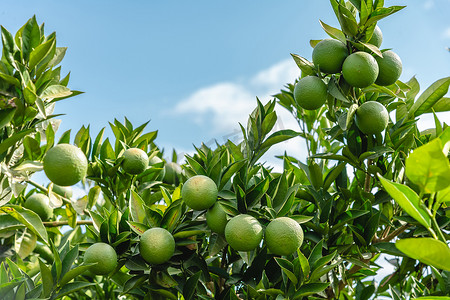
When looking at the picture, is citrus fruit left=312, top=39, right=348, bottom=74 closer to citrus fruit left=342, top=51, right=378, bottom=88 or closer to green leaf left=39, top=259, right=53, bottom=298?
citrus fruit left=342, top=51, right=378, bottom=88

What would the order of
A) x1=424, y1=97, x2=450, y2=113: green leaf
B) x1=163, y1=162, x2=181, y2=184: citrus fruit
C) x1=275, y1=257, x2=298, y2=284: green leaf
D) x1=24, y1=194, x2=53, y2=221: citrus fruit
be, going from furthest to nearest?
x1=163, y1=162, x2=181, y2=184: citrus fruit
x1=24, y1=194, x2=53, y2=221: citrus fruit
x1=424, y1=97, x2=450, y2=113: green leaf
x1=275, y1=257, x2=298, y2=284: green leaf

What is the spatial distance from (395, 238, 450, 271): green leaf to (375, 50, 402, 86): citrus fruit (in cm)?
114

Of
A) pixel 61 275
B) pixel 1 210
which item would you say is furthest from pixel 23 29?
pixel 61 275

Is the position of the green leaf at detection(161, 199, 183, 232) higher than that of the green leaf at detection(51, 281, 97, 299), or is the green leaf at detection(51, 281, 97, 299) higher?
the green leaf at detection(161, 199, 183, 232)

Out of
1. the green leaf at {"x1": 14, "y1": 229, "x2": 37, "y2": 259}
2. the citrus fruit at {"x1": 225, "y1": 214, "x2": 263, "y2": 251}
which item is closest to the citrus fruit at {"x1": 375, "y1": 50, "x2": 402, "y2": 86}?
the citrus fruit at {"x1": 225, "y1": 214, "x2": 263, "y2": 251}

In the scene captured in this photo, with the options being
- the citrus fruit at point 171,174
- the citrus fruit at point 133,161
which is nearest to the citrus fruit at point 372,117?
the citrus fruit at point 133,161

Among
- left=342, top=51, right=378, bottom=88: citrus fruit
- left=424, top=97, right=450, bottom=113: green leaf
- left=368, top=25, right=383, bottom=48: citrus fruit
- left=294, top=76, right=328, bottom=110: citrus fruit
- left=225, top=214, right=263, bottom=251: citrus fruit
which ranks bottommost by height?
left=225, top=214, right=263, bottom=251: citrus fruit

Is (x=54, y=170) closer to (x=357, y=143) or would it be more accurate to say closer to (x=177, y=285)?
(x=177, y=285)

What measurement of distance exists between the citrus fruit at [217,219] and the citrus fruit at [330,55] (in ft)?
2.48

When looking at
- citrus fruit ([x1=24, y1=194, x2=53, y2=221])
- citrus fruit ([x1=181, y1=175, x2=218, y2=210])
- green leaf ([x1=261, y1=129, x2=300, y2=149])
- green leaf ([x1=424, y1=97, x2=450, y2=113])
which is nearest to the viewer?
citrus fruit ([x1=181, y1=175, x2=218, y2=210])

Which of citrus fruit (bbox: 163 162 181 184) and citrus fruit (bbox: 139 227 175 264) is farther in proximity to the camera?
citrus fruit (bbox: 163 162 181 184)

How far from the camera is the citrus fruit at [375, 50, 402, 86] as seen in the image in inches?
77.5

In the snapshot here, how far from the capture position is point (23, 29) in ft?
6.60

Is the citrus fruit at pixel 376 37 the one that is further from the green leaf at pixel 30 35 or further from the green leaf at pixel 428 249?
the green leaf at pixel 30 35
